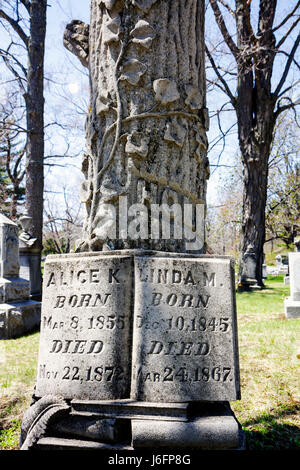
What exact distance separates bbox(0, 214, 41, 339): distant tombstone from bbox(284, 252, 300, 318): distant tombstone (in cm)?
539

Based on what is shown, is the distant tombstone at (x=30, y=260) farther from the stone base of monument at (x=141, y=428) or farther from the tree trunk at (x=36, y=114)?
the stone base of monument at (x=141, y=428)

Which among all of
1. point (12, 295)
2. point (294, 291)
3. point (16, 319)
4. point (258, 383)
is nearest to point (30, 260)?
point (12, 295)

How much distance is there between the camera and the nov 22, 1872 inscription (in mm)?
2033

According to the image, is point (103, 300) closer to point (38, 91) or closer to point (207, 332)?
point (207, 332)

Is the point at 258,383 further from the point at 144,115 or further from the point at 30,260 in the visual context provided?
the point at 30,260

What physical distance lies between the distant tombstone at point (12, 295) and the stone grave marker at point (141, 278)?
4930 millimetres

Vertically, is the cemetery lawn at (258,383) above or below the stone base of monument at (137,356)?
below

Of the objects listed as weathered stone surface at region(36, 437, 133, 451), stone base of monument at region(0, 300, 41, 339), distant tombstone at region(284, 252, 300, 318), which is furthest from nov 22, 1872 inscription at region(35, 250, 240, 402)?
distant tombstone at region(284, 252, 300, 318)

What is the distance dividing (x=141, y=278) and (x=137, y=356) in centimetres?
46

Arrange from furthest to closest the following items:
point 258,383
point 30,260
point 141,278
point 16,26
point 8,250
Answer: point 16,26
point 30,260
point 8,250
point 258,383
point 141,278

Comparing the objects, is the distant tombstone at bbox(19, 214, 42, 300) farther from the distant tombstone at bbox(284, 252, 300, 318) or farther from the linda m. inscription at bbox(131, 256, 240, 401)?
the linda m. inscription at bbox(131, 256, 240, 401)

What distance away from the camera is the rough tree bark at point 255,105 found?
459 inches

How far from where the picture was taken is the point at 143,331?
2.08 meters

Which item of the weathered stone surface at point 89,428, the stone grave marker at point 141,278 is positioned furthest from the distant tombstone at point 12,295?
the weathered stone surface at point 89,428
